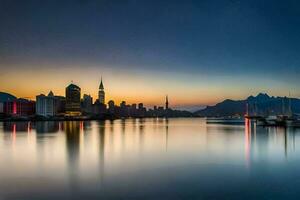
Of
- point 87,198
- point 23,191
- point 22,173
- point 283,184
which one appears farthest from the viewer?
point 22,173

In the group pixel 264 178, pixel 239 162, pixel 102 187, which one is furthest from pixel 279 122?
pixel 102 187

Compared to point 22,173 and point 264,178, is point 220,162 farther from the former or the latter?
point 22,173

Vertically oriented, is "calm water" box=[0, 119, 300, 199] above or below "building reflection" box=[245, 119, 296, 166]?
above

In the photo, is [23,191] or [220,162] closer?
[23,191]

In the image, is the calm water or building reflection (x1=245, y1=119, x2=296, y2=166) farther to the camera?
building reflection (x1=245, y1=119, x2=296, y2=166)

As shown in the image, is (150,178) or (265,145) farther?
(265,145)

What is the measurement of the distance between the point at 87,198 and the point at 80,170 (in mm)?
7733

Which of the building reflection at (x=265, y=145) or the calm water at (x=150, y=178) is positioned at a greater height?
the calm water at (x=150, y=178)

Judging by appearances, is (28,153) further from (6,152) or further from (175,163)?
(175,163)

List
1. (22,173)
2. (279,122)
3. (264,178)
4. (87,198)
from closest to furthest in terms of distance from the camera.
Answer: (87,198), (264,178), (22,173), (279,122)

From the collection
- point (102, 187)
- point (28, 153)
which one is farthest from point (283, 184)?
point (28, 153)

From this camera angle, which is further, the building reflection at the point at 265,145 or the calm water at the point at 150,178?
the building reflection at the point at 265,145

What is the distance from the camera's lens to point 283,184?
59.0ft

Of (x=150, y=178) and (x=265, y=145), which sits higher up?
(x=150, y=178)
